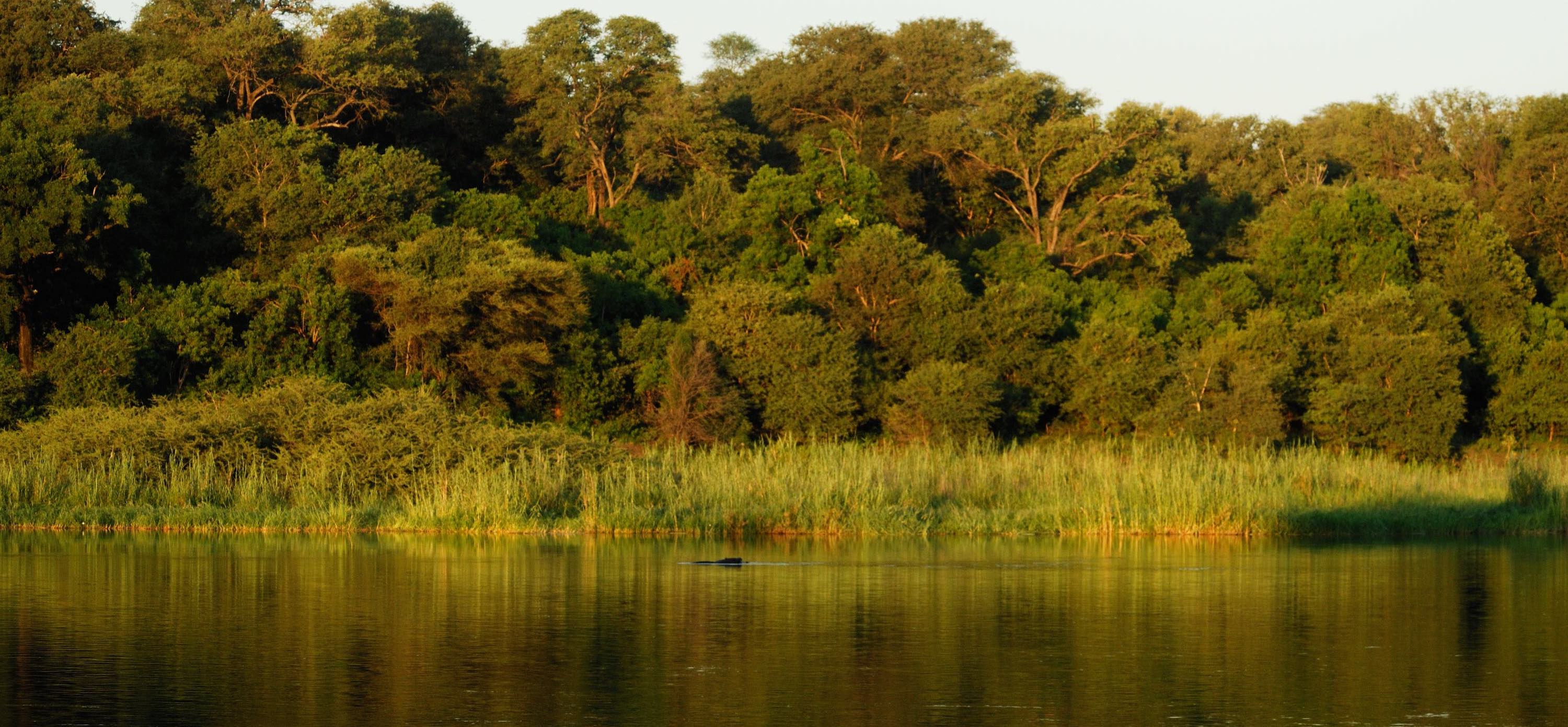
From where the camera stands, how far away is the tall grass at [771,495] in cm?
2256

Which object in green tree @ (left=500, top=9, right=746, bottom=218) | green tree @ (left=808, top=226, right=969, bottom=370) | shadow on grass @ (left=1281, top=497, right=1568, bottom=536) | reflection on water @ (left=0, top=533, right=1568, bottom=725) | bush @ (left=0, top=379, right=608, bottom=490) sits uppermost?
green tree @ (left=500, top=9, right=746, bottom=218)

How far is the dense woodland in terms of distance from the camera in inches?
1345

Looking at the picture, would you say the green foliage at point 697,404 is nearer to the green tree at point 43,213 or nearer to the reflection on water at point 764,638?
the green tree at point 43,213

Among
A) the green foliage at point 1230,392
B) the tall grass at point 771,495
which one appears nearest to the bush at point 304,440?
the tall grass at point 771,495

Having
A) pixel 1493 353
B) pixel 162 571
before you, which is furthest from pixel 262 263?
pixel 1493 353

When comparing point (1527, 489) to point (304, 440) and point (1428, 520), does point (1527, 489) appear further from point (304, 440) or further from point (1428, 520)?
point (304, 440)

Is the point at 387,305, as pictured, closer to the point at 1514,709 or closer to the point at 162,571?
the point at 162,571

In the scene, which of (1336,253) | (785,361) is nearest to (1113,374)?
(785,361)

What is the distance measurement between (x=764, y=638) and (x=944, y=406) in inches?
970

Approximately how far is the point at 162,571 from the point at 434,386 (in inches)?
672

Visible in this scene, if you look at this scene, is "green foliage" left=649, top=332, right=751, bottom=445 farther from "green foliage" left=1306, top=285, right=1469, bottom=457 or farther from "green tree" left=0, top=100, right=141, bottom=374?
"green foliage" left=1306, top=285, right=1469, bottom=457

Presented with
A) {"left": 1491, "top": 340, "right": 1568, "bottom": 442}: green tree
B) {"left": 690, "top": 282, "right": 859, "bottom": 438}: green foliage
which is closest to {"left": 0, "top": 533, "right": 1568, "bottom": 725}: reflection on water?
{"left": 690, "top": 282, "right": 859, "bottom": 438}: green foliage

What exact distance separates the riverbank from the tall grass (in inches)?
1.4

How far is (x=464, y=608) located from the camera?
1362 centimetres
